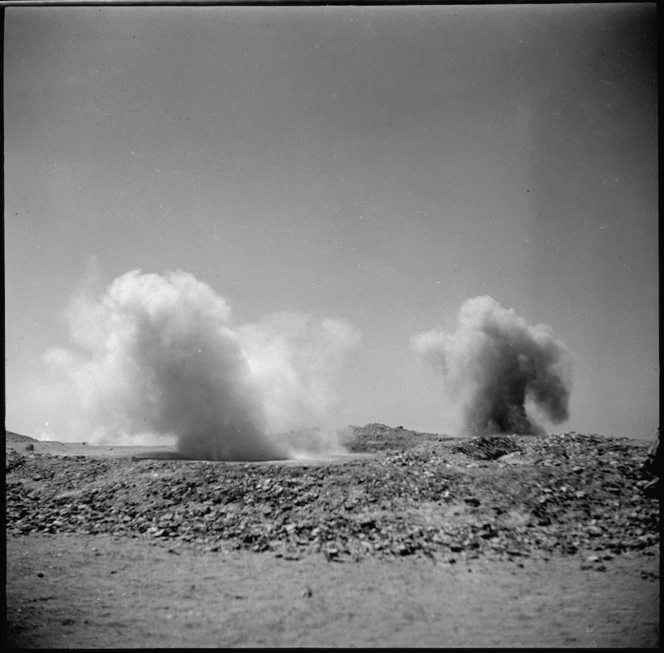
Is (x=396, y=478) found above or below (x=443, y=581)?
above

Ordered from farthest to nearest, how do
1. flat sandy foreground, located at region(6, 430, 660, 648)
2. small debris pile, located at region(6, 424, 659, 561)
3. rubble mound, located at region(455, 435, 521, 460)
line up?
rubble mound, located at region(455, 435, 521, 460)
small debris pile, located at region(6, 424, 659, 561)
flat sandy foreground, located at region(6, 430, 660, 648)

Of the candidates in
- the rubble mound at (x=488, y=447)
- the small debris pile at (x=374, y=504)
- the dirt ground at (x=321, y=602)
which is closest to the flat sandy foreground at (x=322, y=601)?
the dirt ground at (x=321, y=602)

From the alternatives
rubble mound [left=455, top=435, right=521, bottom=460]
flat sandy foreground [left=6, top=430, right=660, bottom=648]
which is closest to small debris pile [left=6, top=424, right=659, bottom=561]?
flat sandy foreground [left=6, top=430, right=660, bottom=648]

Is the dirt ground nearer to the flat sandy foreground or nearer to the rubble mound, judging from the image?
the flat sandy foreground

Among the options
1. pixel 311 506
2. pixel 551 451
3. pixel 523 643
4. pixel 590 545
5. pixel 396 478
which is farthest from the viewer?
pixel 551 451

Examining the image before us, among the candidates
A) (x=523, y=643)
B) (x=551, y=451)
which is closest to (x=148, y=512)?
(x=523, y=643)

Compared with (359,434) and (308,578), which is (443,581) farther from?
(359,434)
